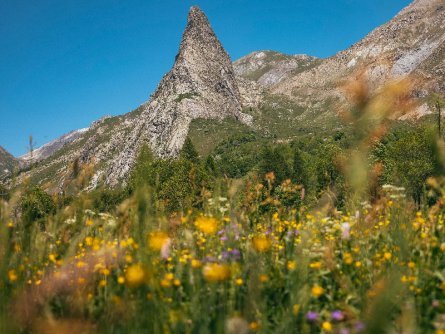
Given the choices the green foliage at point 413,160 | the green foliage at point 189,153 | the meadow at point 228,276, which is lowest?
the meadow at point 228,276

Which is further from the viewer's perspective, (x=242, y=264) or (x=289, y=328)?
(x=242, y=264)

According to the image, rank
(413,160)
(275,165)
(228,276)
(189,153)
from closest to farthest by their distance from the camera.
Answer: (228,276) < (413,160) < (275,165) < (189,153)

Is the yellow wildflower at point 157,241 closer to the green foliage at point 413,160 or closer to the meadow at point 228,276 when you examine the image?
the meadow at point 228,276

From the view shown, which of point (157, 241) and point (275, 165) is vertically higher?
point (275, 165)

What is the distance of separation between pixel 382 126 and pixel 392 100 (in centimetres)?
25

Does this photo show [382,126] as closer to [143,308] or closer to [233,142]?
[143,308]

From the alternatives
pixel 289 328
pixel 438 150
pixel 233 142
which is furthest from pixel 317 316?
pixel 233 142

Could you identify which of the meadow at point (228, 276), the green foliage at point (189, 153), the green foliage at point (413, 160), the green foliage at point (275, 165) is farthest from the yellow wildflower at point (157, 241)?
the green foliage at point (189, 153)

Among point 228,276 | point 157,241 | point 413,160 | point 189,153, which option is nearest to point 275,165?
point 189,153

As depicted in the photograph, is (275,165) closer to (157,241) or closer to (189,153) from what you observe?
(189,153)

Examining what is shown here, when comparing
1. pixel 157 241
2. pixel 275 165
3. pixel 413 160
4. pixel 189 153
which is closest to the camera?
pixel 157 241

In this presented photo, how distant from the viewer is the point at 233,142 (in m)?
181

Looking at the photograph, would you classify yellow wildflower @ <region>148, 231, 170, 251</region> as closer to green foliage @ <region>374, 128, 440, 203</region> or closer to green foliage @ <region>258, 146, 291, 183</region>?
green foliage @ <region>374, 128, 440, 203</region>

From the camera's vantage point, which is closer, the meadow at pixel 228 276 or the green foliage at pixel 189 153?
the meadow at pixel 228 276
